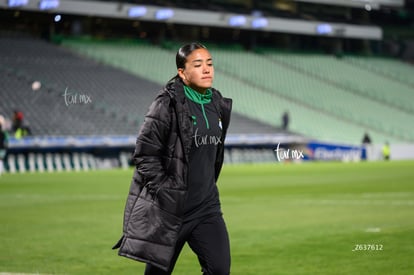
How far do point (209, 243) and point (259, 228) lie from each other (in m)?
9.20

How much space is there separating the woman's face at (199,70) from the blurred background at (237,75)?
1765 centimetres

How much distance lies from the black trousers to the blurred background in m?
17.7

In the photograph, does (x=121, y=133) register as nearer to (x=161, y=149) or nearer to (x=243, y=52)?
(x=243, y=52)

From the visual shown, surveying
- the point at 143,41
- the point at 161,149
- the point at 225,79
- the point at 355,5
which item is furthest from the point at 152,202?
the point at 355,5

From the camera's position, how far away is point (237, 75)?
60.6m

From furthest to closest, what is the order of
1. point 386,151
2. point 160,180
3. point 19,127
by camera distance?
point 386,151 → point 19,127 → point 160,180

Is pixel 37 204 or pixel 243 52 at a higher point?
pixel 243 52

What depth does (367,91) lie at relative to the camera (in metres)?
67.9

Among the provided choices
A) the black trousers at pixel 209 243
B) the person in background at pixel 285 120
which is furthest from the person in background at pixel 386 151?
the black trousers at pixel 209 243

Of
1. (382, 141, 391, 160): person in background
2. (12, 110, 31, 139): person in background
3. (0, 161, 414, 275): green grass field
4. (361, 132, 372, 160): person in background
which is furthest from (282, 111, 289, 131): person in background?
(0, 161, 414, 275): green grass field

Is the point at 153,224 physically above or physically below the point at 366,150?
above

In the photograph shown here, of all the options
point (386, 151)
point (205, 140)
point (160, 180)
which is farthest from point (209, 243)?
point (386, 151)

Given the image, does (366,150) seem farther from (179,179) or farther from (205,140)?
(179,179)

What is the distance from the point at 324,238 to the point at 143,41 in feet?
168
